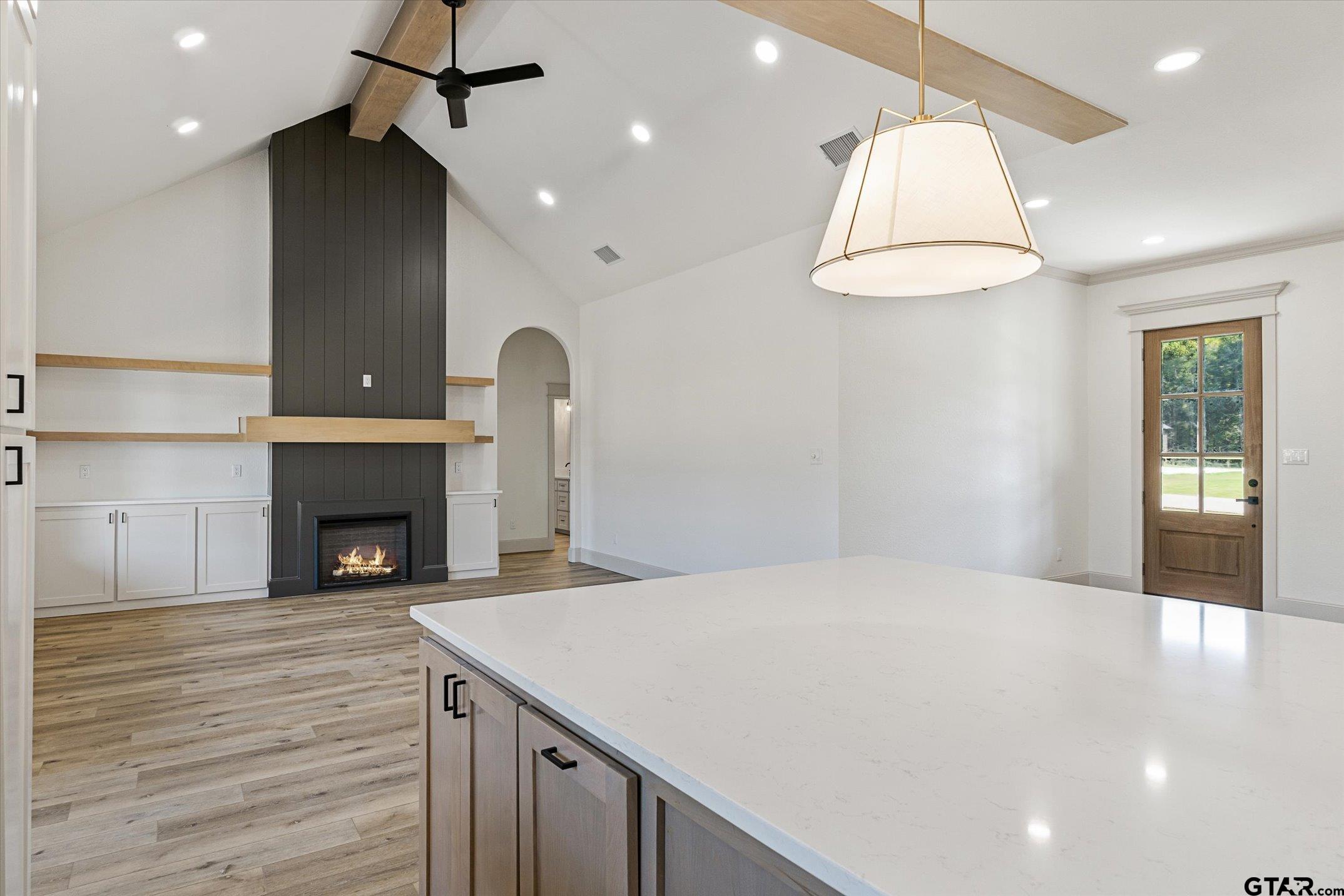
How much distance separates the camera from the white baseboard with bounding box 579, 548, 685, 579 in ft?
22.7

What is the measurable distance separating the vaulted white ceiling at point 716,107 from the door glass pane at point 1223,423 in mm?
1185

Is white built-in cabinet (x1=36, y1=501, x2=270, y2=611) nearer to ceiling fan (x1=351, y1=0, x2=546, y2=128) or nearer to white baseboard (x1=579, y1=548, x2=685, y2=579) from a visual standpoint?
white baseboard (x1=579, y1=548, x2=685, y2=579)

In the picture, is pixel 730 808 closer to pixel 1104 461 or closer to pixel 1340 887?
pixel 1340 887

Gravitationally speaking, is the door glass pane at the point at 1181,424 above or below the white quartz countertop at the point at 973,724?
above

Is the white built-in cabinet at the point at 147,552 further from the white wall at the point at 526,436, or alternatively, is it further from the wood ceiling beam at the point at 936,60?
the wood ceiling beam at the point at 936,60

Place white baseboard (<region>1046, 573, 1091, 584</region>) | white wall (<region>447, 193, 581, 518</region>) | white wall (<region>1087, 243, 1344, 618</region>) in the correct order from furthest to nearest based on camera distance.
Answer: white wall (<region>447, 193, 581, 518</region>) < white baseboard (<region>1046, 573, 1091, 584</region>) < white wall (<region>1087, 243, 1344, 618</region>)

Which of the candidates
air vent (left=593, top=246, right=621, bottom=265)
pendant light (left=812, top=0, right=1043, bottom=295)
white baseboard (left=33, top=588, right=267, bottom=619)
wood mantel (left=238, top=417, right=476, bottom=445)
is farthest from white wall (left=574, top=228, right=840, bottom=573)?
pendant light (left=812, top=0, right=1043, bottom=295)

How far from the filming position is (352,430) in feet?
21.1

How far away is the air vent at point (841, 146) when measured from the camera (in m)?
4.38

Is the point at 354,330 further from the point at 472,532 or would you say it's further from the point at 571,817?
the point at 571,817

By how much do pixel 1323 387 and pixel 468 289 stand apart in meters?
7.07

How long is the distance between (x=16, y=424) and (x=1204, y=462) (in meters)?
6.98

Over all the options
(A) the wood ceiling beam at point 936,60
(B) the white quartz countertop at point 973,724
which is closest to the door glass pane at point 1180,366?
(A) the wood ceiling beam at point 936,60

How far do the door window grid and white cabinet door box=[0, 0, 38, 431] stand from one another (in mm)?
6901
